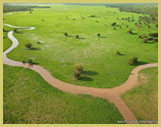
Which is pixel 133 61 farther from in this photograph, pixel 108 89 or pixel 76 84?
pixel 76 84

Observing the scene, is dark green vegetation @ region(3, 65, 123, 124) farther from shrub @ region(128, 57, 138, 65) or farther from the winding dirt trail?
shrub @ region(128, 57, 138, 65)

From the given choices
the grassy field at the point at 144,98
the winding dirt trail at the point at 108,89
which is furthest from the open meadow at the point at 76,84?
the winding dirt trail at the point at 108,89

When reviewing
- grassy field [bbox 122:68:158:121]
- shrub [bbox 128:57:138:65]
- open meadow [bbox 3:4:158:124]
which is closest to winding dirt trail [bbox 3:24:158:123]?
open meadow [bbox 3:4:158:124]

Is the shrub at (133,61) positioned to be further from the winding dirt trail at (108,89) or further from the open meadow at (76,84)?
the winding dirt trail at (108,89)

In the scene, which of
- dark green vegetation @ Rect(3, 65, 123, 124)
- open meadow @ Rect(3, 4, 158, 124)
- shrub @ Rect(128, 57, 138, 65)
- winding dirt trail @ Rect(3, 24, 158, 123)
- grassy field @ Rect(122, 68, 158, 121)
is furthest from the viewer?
shrub @ Rect(128, 57, 138, 65)

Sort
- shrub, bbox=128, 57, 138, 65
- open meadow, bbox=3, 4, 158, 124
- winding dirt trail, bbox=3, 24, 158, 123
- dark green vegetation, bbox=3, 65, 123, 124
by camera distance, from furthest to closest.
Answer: shrub, bbox=128, 57, 138, 65, winding dirt trail, bbox=3, 24, 158, 123, open meadow, bbox=3, 4, 158, 124, dark green vegetation, bbox=3, 65, 123, 124

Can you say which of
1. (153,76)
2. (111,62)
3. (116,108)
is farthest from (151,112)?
(111,62)

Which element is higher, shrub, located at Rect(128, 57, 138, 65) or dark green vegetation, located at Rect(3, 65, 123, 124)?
shrub, located at Rect(128, 57, 138, 65)
